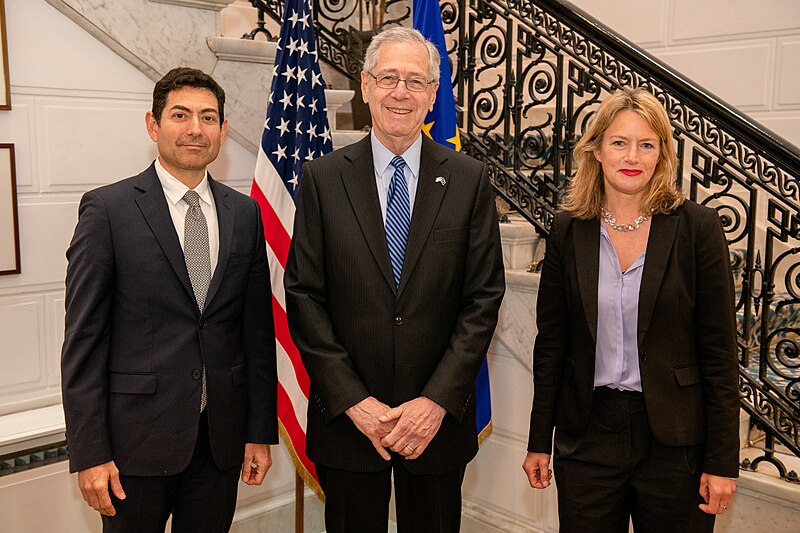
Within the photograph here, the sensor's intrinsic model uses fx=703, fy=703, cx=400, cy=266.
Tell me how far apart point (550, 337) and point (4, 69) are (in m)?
2.14

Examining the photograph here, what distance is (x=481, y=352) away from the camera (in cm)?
199

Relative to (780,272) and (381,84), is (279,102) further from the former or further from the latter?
(780,272)

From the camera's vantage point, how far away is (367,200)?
201cm

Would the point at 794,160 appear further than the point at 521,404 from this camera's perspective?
No

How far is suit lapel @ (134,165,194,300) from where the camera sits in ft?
6.17

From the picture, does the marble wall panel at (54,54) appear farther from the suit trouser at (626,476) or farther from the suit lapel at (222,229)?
the suit trouser at (626,476)

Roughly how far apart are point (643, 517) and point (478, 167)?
1090mm

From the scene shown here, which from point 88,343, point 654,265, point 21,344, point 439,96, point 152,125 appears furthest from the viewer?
point 439,96

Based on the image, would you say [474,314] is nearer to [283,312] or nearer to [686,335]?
[686,335]

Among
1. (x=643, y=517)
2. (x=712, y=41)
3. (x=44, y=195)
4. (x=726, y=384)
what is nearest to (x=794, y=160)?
(x=726, y=384)

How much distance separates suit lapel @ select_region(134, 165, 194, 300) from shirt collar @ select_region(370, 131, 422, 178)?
2.00ft

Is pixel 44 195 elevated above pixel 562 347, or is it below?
above

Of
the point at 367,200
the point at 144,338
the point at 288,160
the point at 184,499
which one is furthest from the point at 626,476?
the point at 288,160

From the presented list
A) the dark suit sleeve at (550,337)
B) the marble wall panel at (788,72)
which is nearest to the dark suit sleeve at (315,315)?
the dark suit sleeve at (550,337)
